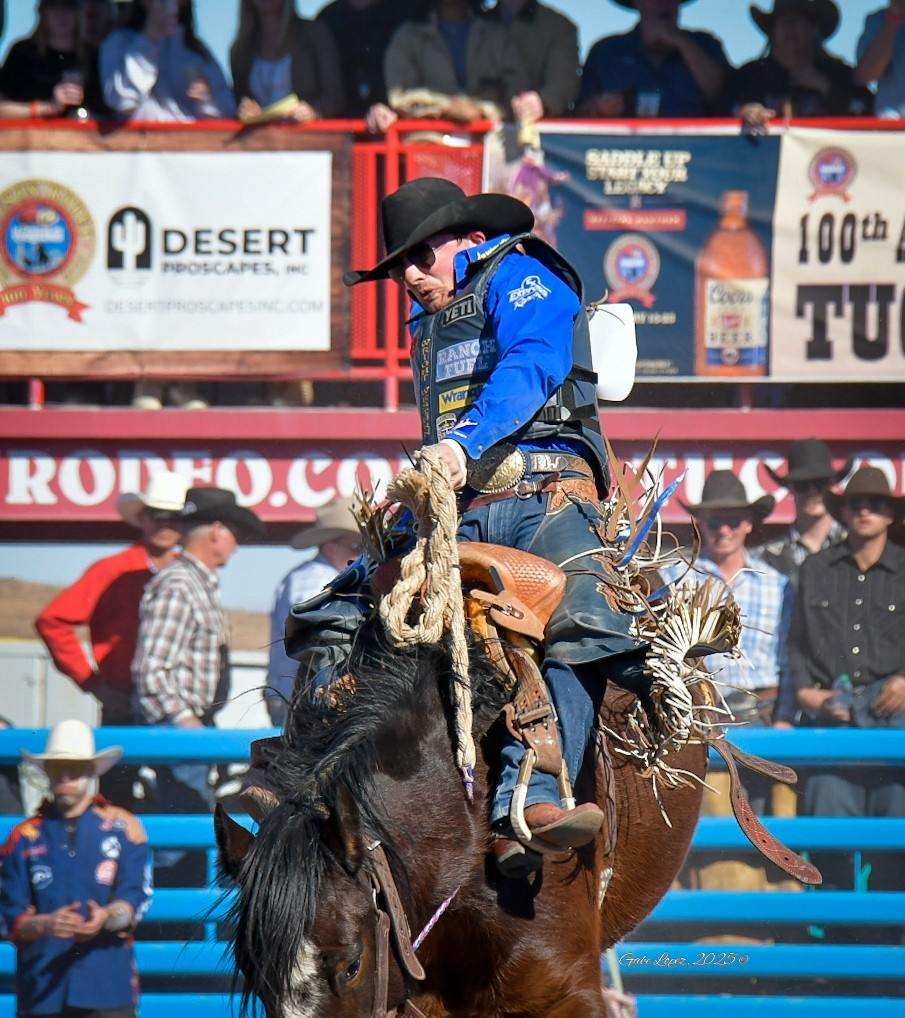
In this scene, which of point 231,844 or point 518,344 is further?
point 518,344

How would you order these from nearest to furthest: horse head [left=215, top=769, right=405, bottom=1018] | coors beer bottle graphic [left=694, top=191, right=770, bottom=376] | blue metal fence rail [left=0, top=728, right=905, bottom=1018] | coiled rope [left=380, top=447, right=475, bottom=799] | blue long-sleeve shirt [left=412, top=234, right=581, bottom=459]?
1. horse head [left=215, top=769, right=405, bottom=1018]
2. coiled rope [left=380, top=447, right=475, bottom=799]
3. blue long-sleeve shirt [left=412, top=234, right=581, bottom=459]
4. blue metal fence rail [left=0, top=728, right=905, bottom=1018]
5. coors beer bottle graphic [left=694, top=191, right=770, bottom=376]

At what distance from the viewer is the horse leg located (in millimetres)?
2920

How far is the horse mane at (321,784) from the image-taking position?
8.54 feet

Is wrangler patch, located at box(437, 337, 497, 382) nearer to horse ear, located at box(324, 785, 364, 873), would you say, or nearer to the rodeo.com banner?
horse ear, located at box(324, 785, 364, 873)

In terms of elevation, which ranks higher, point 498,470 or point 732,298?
point 732,298

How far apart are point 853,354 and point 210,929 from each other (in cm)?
450

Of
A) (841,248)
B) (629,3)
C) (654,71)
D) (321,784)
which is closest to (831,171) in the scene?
(841,248)

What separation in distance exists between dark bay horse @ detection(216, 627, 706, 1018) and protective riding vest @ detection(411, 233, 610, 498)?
2.13 feet

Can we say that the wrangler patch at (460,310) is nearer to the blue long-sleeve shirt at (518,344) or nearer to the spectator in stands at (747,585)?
the blue long-sleeve shirt at (518,344)

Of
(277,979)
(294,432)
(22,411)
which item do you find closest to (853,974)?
(294,432)

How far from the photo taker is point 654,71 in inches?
301

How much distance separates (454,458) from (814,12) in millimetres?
5819

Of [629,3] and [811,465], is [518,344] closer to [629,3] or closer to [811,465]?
[811,465]

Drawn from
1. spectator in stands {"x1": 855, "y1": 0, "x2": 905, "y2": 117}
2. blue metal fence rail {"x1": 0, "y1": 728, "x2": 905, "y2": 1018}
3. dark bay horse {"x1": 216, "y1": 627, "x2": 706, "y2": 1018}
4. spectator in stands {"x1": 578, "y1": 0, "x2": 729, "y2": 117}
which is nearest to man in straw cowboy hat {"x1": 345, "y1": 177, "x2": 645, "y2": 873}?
dark bay horse {"x1": 216, "y1": 627, "x2": 706, "y2": 1018}
